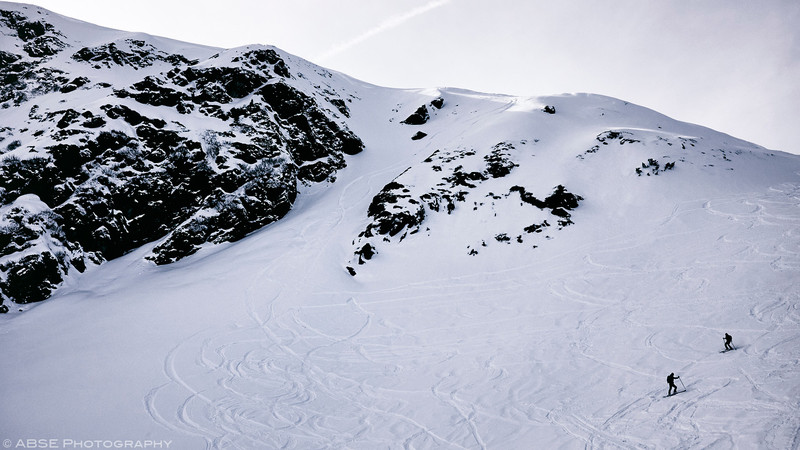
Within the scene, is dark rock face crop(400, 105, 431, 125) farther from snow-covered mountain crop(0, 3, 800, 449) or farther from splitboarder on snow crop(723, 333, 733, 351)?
splitboarder on snow crop(723, 333, 733, 351)

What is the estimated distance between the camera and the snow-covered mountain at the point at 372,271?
13.0m

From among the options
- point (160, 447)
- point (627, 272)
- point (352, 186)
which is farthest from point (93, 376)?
point (627, 272)

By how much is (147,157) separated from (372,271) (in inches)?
913

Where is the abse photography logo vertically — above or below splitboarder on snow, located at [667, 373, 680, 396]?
below

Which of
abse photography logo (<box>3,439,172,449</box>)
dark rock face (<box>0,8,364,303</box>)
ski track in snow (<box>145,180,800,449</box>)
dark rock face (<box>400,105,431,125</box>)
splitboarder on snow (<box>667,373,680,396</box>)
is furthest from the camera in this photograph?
dark rock face (<box>400,105,431,125</box>)

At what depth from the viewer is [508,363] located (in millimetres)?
15992

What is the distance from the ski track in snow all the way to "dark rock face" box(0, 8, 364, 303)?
40.0 feet

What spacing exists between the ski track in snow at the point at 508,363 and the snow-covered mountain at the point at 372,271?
0.38 ft

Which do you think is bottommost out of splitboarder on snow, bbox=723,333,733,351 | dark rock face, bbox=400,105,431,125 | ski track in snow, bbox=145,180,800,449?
ski track in snow, bbox=145,180,800,449

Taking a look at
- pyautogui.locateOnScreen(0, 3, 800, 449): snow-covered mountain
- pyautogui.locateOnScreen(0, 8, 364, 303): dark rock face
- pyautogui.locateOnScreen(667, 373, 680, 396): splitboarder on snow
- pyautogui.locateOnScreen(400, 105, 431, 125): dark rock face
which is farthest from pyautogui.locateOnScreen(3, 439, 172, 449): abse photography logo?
pyautogui.locateOnScreen(400, 105, 431, 125): dark rock face

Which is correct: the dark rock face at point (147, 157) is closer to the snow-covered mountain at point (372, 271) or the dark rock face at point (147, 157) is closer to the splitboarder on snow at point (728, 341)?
the snow-covered mountain at point (372, 271)

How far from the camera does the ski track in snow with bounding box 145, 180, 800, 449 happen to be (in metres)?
11.6

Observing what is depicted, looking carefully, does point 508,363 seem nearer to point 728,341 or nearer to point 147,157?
point 728,341

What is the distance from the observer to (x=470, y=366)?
16.2 metres
